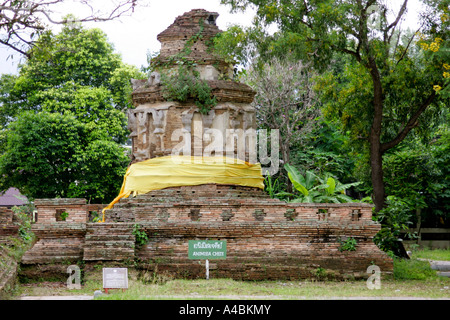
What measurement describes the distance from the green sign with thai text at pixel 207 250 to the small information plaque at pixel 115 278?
5.84 ft

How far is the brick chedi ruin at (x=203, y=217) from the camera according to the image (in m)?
12.1

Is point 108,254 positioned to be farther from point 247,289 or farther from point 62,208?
point 247,289

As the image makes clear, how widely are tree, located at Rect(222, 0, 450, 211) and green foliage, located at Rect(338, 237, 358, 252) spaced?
365 centimetres

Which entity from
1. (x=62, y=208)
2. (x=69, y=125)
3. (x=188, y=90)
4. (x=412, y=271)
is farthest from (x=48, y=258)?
(x=69, y=125)

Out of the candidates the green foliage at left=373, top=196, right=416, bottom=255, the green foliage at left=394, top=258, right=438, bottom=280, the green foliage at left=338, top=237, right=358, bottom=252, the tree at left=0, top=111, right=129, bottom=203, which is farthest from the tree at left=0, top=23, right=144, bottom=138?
the green foliage at left=338, top=237, right=358, bottom=252

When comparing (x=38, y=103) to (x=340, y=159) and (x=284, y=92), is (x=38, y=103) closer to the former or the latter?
(x=284, y=92)

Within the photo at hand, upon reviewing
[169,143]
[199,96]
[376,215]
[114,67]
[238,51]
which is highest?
[114,67]

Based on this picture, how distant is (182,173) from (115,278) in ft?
13.3

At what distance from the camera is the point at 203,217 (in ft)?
40.9

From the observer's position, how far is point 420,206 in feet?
71.3

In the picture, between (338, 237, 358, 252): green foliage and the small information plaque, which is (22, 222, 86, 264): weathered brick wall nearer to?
the small information plaque

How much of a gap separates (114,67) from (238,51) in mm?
13676

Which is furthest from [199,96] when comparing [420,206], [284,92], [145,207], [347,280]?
[420,206]

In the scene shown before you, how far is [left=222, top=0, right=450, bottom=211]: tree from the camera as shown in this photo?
1424 cm
